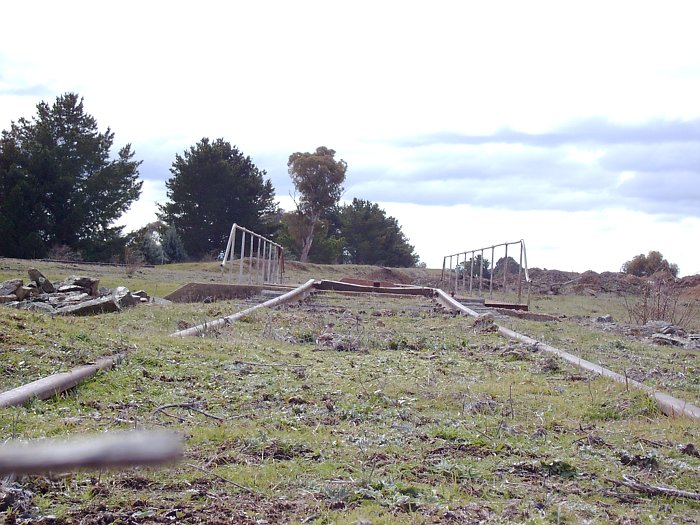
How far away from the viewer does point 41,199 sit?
128 feet

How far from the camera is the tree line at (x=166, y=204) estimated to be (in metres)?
38.8

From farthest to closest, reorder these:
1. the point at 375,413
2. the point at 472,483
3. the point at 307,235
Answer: the point at 307,235 < the point at 375,413 < the point at 472,483

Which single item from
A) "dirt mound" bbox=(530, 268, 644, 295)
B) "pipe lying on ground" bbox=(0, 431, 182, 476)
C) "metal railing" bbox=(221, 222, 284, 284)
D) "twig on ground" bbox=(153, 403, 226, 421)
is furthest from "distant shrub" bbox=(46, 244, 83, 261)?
"pipe lying on ground" bbox=(0, 431, 182, 476)

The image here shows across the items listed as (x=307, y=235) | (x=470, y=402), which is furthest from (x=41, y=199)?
(x=470, y=402)

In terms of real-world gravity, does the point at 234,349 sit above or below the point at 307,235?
below

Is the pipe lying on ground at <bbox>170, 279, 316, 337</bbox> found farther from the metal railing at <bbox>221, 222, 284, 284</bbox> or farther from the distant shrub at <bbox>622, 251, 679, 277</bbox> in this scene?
the distant shrub at <bbox>622, 251, 679, 277</bbox>

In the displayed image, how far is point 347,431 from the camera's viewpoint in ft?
13.2

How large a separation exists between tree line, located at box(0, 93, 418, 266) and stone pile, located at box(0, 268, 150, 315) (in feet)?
54.7

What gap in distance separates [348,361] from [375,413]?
7.46ft

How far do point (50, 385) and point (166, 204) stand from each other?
47607mm

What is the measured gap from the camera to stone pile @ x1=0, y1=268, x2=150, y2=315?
386 inches

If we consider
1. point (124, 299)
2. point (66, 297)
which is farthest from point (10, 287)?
point (124, 299)

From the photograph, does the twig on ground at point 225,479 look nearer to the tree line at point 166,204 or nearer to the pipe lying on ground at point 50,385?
the pipe lying on ground at point 50,385

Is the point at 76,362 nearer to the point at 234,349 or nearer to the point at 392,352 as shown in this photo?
the point at 234,349
